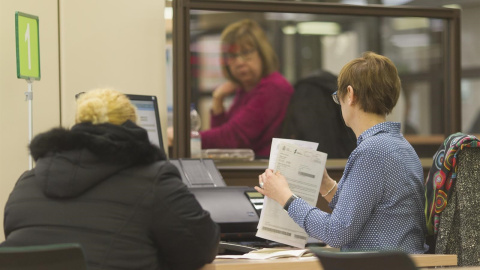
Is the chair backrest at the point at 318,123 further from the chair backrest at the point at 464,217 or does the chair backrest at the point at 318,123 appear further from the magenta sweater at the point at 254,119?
the chair backrest at the point at 464,217

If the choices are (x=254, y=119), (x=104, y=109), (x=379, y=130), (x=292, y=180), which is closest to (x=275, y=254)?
(x=292, y=180)

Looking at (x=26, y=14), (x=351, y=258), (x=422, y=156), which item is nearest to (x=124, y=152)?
(x=351, y=258)

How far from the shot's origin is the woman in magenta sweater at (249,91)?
5.06 m

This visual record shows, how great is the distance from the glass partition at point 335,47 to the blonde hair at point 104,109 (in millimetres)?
2014

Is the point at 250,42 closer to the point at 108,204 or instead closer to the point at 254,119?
the point at 254,119

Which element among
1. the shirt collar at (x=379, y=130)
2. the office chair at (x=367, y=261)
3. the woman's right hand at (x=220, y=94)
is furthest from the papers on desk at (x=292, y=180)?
the woman's right hand at (x=220, y=94)

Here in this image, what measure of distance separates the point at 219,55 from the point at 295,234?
244cm

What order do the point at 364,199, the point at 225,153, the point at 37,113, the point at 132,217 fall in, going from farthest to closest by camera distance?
the point at 225,153, the point at 37,113, the point at 364,199, the point at 132,217

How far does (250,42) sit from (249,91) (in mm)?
329

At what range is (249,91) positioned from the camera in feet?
17.2

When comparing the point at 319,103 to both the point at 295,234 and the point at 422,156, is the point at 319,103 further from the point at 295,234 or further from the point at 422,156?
the point at 295,234

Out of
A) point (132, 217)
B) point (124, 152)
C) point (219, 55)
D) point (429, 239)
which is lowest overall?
point (429, 239)

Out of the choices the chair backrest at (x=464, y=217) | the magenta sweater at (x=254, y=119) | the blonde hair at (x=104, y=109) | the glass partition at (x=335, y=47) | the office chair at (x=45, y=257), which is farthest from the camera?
the magenta sweater at (x=254, y=119)

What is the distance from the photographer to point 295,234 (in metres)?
2.94
